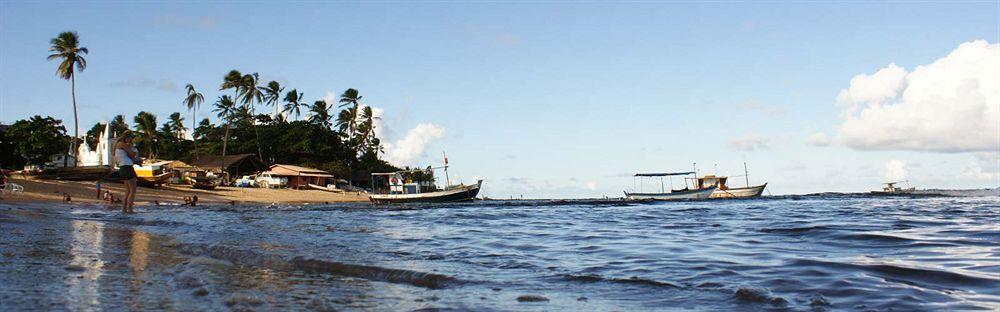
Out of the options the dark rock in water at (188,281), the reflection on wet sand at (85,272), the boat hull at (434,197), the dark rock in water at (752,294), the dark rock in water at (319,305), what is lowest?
the dark rock in water at (752,294)

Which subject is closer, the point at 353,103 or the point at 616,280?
the point at 616,280

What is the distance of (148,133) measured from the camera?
76500 millimetres

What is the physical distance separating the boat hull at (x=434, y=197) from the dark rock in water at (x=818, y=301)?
4622 cm

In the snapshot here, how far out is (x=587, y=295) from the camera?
4637 millimetres

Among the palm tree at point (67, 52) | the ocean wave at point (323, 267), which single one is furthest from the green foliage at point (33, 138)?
the ocean wave at point (323, 267)

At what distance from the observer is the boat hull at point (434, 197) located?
50.6m

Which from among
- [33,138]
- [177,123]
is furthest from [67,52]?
[177,123]

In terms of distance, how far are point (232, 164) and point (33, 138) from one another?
1549 centimetres

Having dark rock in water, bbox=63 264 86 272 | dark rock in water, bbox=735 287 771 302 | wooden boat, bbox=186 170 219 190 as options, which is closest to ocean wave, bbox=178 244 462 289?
dark rock in water, bbox=63 264 86 272

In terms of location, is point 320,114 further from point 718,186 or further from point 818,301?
point 818,301

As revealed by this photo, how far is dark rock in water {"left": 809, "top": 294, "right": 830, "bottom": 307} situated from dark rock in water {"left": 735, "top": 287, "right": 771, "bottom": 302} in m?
0.26

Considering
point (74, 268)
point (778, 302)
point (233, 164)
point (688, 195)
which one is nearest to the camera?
point (778, 302)

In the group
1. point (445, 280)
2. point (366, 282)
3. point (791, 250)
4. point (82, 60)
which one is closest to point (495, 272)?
point (445, 280)

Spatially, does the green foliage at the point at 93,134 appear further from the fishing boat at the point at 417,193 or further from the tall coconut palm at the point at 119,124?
the fishing boat at the point at 417,193
